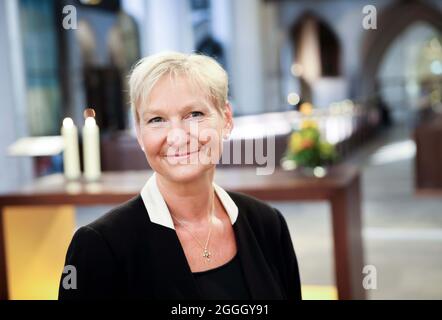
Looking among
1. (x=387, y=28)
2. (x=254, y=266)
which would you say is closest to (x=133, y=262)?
(x=254, y=266)

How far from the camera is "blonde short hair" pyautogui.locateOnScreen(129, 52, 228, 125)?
1.05 m

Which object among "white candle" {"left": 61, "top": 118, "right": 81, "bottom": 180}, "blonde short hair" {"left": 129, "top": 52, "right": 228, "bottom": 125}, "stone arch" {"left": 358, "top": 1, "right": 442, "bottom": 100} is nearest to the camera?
"blonde short hair" {"left": 129, "top": 52, "right": 228, "bottom": 125}

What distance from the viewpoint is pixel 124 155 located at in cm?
692

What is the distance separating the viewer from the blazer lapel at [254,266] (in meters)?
1.15

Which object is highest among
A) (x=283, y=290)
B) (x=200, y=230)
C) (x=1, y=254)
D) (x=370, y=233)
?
(x=200, y=230)

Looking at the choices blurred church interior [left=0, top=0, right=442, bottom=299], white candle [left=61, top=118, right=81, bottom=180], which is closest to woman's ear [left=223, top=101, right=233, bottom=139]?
blurred church interior [left=0, top=0, right=442, bottom=299]

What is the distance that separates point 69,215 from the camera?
3.29 meters

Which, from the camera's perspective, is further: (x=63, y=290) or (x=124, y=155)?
(x=124, y=155)

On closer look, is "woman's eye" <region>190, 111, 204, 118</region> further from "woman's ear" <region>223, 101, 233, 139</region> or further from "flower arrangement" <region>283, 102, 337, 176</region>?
"flower arrangement" <region>283, 102, 337, 176</region>

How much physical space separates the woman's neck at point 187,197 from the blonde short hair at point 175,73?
0.47ft
